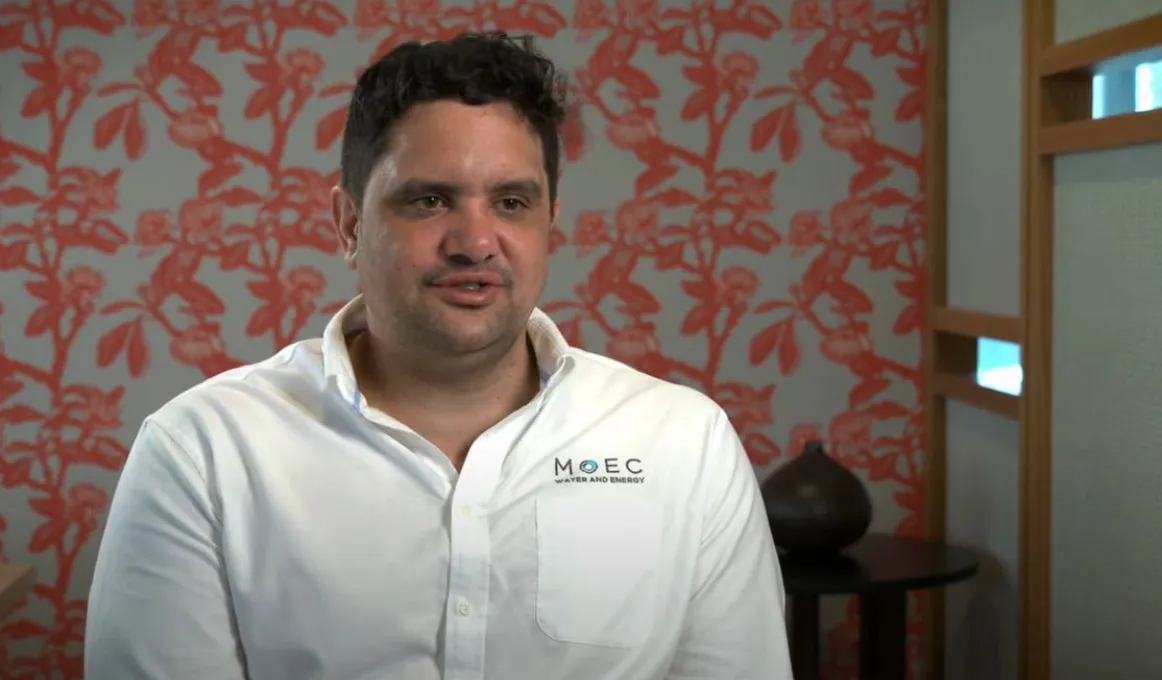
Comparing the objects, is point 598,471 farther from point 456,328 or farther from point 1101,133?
point 1101,133

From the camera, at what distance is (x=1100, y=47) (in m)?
2.16

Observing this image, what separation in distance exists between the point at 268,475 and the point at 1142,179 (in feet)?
4.51

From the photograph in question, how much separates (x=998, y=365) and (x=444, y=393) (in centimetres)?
169

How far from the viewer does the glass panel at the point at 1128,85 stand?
214cm

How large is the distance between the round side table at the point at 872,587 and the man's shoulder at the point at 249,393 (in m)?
1.23

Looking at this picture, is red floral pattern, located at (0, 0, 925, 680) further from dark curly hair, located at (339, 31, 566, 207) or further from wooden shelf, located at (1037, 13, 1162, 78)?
dark curly hair, located at (339, 31, 566, 207)

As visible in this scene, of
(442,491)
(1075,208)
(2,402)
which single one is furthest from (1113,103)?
(2,402)

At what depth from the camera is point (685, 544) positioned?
63.9 inches

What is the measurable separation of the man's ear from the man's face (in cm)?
7

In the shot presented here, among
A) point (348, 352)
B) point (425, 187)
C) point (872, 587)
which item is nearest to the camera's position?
point (425, 187)

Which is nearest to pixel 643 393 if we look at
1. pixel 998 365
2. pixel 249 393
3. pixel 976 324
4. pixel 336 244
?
pixel 249 393

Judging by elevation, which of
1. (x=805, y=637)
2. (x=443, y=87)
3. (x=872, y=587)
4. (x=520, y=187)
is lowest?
(x=805, y=637)

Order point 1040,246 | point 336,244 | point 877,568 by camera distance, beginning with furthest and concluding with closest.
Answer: point 336,244
point 877,568
point 1040,246

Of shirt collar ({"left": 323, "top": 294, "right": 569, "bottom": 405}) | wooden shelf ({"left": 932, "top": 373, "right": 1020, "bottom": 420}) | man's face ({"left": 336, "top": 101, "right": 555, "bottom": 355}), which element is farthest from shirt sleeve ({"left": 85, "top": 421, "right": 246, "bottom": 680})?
wooden shelf ({"left": 932, "top": 373, "right": 1020, "bottom": 420})
